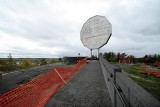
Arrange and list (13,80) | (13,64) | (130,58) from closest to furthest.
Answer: (13,80) < (13,64) < (130,58)

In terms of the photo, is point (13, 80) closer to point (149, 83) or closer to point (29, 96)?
point (29, 96)

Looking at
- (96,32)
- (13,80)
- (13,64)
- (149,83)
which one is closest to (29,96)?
(13,80)

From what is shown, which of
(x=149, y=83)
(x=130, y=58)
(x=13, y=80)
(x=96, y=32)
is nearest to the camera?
(x=149, y=83)

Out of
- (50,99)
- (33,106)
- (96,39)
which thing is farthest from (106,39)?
(33,106)

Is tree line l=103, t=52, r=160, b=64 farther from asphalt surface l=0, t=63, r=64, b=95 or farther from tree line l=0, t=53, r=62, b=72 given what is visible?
asphalt surface l=0, t=63, r=64, b=95

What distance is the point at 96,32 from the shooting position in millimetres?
26656

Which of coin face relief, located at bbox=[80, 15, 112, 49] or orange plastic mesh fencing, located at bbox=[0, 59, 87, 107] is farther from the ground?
coin face relief, located at bbox=[80, 15, 112, 49]

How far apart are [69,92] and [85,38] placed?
21771 mm

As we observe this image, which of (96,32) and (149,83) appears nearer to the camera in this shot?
(149,83)

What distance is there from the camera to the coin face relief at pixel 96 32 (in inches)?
969

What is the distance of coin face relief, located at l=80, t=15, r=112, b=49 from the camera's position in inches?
969

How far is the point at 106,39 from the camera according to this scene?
24453 millimetres

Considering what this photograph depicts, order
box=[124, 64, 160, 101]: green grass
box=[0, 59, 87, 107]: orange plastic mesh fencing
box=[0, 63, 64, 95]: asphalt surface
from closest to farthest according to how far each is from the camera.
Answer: box=[0, 59, 87, 107]: orange plastic mesh fencing < box=[124, 64, 160, 101]: green grass < box=[0, 63, 64, 95]: asphalt surface

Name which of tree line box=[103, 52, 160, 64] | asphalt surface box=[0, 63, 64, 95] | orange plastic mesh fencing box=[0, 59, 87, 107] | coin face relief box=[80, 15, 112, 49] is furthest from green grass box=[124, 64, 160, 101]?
tree line box=[103, 52, 160, 64]
